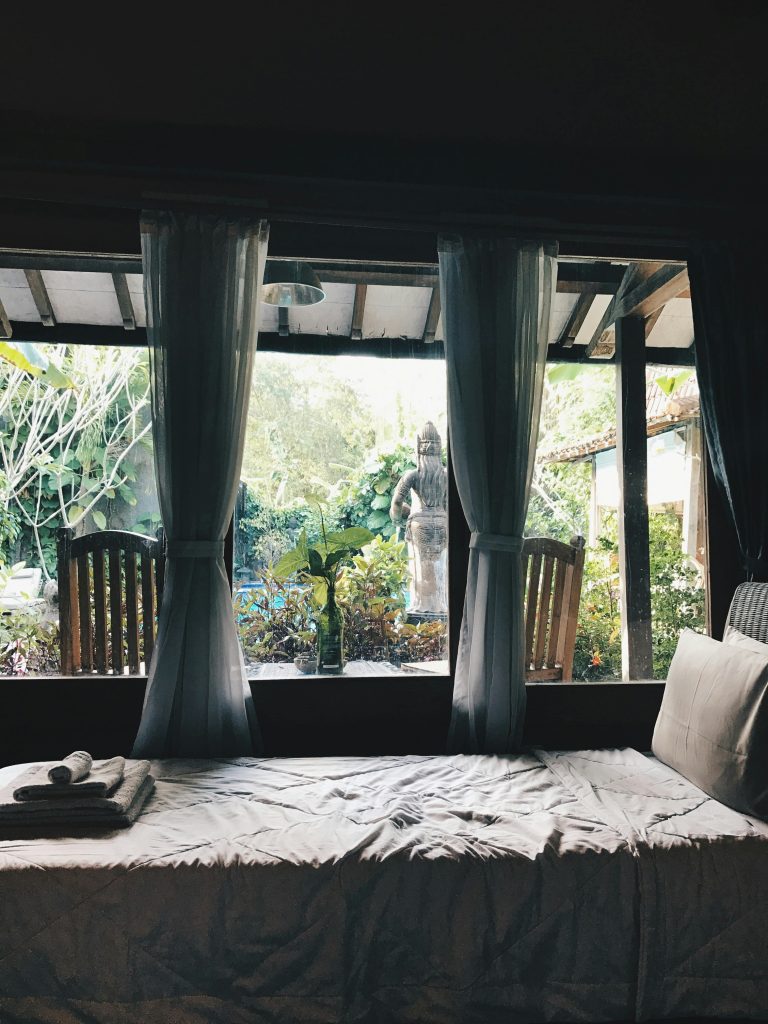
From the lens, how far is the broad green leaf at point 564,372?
109 inches

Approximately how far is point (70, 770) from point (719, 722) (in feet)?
5.57

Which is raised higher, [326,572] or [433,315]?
[433,315]

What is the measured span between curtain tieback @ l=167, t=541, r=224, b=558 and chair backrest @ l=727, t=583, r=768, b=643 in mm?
1752

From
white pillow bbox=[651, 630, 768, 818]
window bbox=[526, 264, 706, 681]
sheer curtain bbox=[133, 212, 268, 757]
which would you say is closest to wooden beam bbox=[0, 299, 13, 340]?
sheer curtain bbox=[133, 212, 268, 757]

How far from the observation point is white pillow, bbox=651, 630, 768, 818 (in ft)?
6.13

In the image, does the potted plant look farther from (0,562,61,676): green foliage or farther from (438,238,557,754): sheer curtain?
(0,562,61,676): green foliage

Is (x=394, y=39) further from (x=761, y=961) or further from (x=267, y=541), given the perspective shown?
(x=761, y=961)

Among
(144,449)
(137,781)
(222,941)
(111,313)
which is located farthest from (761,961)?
(111,313)

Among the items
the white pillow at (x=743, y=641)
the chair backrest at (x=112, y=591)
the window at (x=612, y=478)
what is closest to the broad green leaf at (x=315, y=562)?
the chair backrest at (x=112, y=591)

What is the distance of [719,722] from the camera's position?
198cm

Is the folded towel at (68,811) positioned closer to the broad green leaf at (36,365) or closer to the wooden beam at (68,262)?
the broad green leaf at (36,365)

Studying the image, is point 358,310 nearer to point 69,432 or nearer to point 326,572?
point 326,572

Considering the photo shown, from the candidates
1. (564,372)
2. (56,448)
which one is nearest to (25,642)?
(56,448)

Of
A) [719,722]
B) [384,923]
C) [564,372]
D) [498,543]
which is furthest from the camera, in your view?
[564,372]
